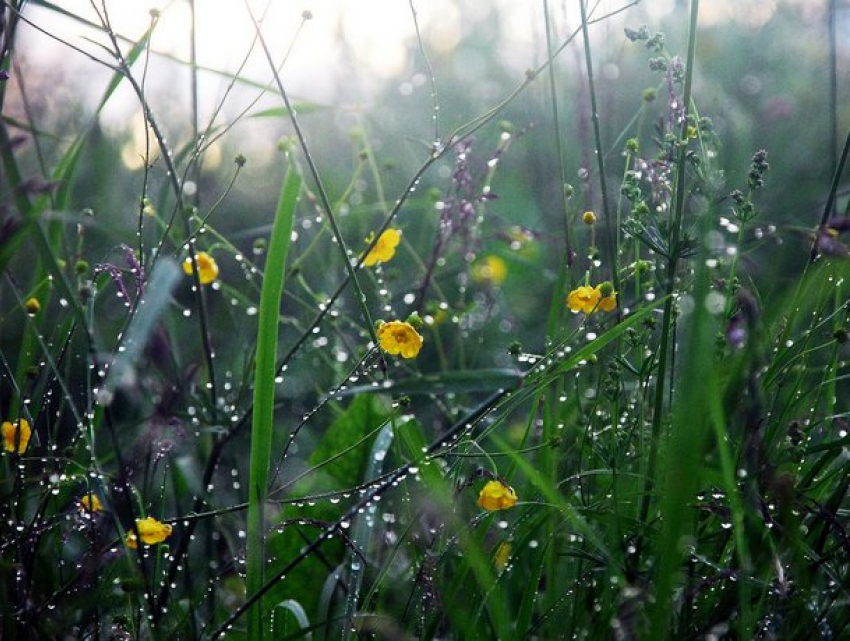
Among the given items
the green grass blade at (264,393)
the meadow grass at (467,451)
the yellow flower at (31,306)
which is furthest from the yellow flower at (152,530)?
the yellow flower at (31,306)

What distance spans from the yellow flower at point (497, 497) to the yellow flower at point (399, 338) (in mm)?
228

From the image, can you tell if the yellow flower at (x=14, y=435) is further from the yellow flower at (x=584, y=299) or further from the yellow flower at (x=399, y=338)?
the yellow flower at (x=584, y=299)

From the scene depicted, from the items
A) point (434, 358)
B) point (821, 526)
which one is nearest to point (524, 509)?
Answer: point (821, 526)

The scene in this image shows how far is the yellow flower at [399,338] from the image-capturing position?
1312mm

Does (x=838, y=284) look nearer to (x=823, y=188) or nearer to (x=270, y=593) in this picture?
(x=270, y=593)

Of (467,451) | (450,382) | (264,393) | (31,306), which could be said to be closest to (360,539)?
(467,451)

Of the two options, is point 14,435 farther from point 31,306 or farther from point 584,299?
point 584,299

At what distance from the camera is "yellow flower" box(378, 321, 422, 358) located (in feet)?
4.31

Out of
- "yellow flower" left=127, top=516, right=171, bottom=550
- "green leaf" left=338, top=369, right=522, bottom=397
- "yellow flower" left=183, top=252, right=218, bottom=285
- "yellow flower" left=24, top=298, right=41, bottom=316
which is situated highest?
"yellow flower" left=183, top=252, right=218, bottom=285

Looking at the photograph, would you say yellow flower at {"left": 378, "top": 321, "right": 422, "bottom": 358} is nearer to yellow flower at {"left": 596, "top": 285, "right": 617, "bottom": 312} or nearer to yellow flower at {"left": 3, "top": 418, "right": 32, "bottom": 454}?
yellow flower at {"left": 596, "top": 285, "right": 617, "bottom": 312}

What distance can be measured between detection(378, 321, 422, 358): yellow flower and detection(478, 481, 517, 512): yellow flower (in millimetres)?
228

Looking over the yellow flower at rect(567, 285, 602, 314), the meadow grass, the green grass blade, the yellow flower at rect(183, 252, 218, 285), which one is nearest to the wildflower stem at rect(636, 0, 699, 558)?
the meadow grass

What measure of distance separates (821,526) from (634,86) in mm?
2545

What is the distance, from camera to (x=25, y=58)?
2164 millimetres
